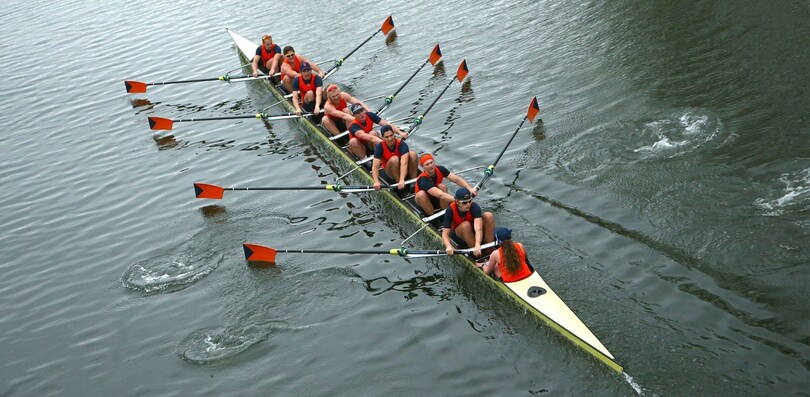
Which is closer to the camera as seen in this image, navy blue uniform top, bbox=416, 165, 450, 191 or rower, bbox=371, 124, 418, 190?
navy blue uniform top, bbox=416, 165, 450, 191

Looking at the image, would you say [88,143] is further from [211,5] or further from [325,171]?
[211,5]

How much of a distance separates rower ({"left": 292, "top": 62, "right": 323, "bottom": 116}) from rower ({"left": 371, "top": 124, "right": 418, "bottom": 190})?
513 centimetres

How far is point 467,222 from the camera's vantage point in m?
12.1

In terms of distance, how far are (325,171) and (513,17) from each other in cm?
949

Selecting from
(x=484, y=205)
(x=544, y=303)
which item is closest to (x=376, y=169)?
(x=484, y=205)

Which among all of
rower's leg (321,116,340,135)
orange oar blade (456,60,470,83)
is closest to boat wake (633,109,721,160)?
orange oar blade (456,60,470,83)

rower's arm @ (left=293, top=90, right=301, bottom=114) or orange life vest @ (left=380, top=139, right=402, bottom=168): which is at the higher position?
rower's arm @ (left=293, top=90, right=301, bottom=114)

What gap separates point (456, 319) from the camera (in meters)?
11.3

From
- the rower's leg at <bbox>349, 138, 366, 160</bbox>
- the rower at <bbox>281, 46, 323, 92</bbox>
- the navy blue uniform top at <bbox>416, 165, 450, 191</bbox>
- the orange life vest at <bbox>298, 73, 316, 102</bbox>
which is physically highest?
the rower at <bbox>281, 46, 323, 92</bbox>

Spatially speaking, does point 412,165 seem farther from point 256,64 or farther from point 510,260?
point 256,64

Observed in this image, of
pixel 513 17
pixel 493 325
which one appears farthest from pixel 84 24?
pixel 493 325

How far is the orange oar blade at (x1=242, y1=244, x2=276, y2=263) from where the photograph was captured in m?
13.4

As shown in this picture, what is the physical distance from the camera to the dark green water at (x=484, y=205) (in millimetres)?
10055

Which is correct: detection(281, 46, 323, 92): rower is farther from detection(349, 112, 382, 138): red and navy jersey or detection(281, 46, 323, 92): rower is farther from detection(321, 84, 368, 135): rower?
detection(349, 112, 382, 138): red and navy jersey
